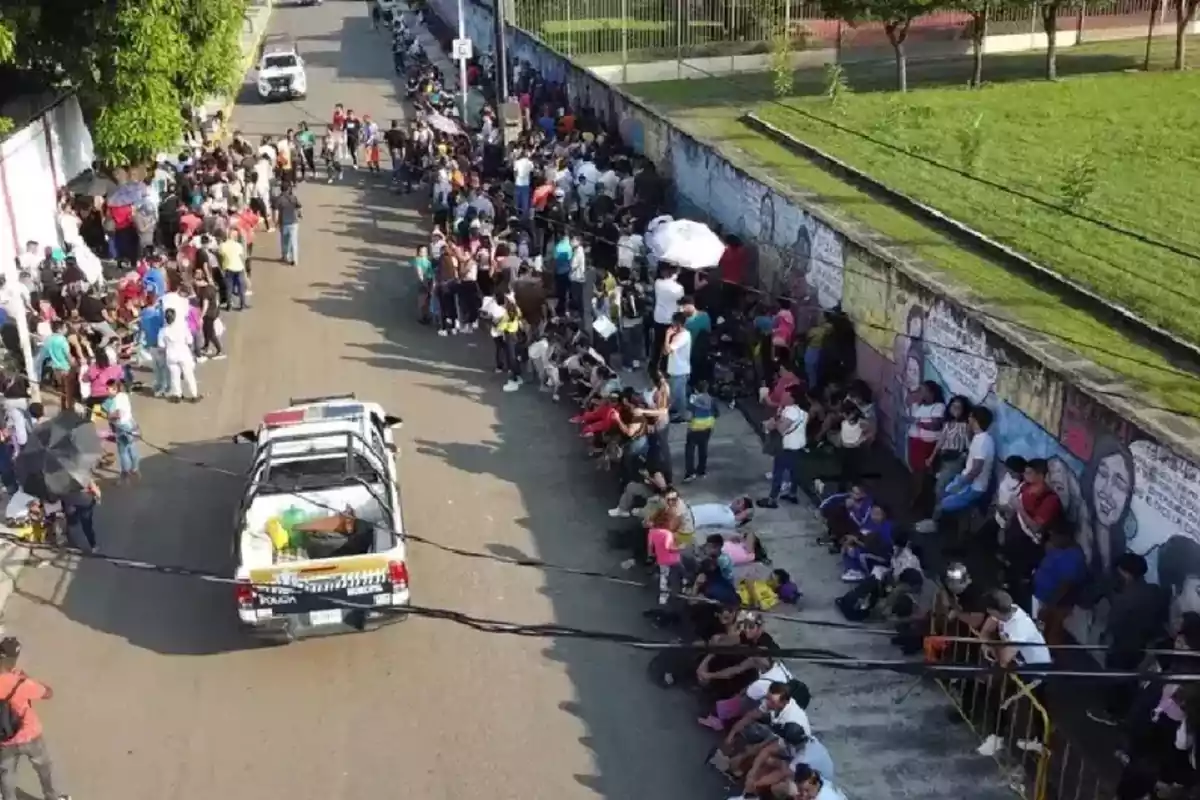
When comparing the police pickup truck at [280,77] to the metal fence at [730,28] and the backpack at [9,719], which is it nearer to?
the metal fence at [730,28]

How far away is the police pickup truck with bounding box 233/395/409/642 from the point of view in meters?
10.6

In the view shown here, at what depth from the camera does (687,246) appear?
55.0 feet

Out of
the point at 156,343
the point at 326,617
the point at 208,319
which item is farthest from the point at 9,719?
the point at 208,319

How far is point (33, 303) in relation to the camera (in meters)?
18.4

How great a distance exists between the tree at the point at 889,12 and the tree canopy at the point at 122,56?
45.0ft

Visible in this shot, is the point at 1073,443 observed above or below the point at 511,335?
above

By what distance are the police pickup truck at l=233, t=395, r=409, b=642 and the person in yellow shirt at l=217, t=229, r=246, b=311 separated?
7.32m

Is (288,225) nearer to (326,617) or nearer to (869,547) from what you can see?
(326,617)

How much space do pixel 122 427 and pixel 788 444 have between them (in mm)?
7253

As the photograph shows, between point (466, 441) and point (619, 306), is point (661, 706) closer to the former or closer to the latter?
point (466, 441)

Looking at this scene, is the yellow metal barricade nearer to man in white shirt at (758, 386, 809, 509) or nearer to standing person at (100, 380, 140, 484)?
man in white shirt at (758, 386, 809, 509)

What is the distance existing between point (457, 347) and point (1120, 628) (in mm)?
11517

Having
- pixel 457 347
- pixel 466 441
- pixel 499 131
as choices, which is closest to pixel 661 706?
pixel 466 441

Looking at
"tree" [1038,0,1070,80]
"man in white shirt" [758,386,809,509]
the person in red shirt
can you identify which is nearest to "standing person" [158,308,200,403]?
"man in white shirt" [758,386,809,509]
